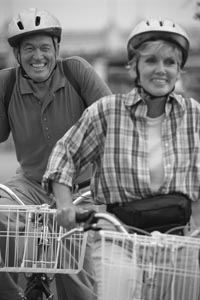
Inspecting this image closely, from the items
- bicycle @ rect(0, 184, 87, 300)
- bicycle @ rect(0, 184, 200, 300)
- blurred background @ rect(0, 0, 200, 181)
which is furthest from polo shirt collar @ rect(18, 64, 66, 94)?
blurred background @ rect(0, 0, 200, 181)

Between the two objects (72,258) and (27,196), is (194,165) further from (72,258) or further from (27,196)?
(27,196)

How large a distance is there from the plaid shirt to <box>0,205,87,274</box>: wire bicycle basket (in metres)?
0.61

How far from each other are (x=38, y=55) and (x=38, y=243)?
5.05 ft

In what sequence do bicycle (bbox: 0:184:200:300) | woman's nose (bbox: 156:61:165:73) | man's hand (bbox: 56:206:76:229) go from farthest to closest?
woman's nose (bbox: 156:61:165:73)
man's hand (bbox: 56:206:76:229)
bicycle (bbox: 0:184:200:300)

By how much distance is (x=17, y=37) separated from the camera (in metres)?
7.21

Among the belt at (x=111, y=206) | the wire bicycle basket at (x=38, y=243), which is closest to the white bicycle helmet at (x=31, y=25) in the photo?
the wire bicycle basket at (x=38, y=243)

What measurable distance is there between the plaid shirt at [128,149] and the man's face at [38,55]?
162 centimetres

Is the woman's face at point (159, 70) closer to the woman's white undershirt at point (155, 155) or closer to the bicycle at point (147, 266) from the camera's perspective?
the woman's white undershirt at point (155, 155)

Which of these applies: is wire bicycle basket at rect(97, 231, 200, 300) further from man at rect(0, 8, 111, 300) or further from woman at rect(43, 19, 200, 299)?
man at rect(0, 8, 111, 300)

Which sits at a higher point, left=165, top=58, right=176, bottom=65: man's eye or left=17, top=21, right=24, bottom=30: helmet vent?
left=17, top=21, right=24, bottom=30: helmet vent

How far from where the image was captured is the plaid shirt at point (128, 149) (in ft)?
18.1

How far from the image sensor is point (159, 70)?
550 cm

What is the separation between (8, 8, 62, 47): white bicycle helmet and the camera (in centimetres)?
715

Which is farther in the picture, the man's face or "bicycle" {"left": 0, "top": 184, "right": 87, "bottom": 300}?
the man's face
